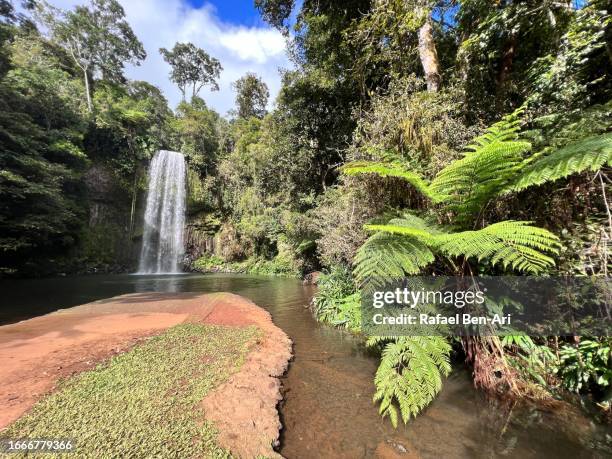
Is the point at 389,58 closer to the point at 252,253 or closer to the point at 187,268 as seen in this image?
the point at 252,253

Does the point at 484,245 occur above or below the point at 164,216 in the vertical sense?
below

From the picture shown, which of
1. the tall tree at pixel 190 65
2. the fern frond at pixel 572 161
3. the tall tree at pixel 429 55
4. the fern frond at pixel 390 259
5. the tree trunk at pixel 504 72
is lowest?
the fern frond at pixel 390 259

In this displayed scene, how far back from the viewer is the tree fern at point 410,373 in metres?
2.27

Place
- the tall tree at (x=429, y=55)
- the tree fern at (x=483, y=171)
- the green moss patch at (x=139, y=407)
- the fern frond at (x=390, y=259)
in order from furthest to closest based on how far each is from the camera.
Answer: the tall tree at (x=429, y=55) → the tree fern at (x=483, y=171) → the fern frond at (x=390, y=259) → the green moss patch at (x=139, y=407)

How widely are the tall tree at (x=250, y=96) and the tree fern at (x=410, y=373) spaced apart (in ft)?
93.7

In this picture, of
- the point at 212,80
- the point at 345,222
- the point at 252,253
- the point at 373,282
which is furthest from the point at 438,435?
the point at 212,80

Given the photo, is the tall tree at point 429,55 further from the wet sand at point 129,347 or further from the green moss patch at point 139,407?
the green moss patch at point 139,407

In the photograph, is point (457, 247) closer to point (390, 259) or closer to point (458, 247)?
point (458, 247)

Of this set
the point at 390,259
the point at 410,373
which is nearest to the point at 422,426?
the point at 410,373

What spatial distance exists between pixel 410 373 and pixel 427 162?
312 cm

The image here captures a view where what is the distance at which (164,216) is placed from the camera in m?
21.5

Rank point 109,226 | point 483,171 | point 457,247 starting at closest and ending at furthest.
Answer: point 457,247 < point 483,171 < point 109,226

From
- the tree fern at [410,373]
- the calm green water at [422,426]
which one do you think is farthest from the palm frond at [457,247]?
the calm green water at [422,426]

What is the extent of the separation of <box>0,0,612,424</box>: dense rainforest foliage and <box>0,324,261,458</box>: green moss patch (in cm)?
157
